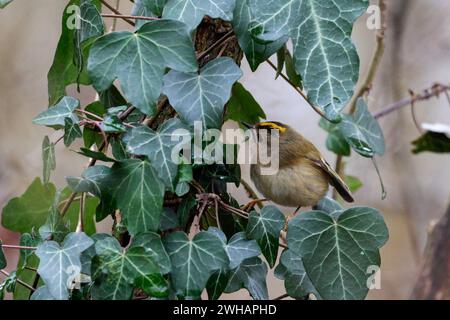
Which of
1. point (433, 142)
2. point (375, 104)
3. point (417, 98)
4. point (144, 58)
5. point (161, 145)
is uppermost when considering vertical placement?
point (144, 58)

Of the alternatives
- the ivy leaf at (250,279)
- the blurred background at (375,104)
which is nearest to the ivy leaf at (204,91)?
the ivy leaf at (250,279)

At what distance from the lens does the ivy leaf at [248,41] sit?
3.26 ft

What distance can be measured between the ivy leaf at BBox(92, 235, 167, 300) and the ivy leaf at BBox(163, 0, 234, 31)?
354mm

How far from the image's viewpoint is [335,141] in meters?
1.73

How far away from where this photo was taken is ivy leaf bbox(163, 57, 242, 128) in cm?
99

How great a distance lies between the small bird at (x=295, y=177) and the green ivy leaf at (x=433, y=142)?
2.12 feet

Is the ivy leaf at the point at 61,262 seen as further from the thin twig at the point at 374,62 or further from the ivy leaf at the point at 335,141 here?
the thin twig at the point at 374,62

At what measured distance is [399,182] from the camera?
3557mm

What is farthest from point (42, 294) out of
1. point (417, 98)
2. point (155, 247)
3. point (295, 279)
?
point (417, 98)

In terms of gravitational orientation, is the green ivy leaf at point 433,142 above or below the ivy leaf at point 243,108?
below

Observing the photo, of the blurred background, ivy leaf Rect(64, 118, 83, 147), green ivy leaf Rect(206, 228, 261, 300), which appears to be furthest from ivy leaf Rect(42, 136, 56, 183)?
the blurred background

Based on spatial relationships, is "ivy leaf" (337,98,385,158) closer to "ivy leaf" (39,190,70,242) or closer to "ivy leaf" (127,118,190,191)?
"ivy leaf" (127,118,190,191)

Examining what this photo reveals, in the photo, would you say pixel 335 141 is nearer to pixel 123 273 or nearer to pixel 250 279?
pixel 250 279

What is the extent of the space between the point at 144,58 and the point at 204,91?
0.35 feet
